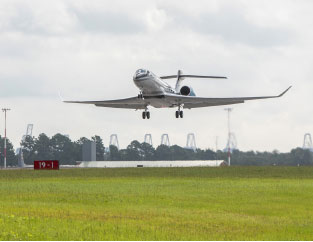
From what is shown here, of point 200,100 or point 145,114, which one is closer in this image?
point 200,100

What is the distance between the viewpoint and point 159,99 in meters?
58.7

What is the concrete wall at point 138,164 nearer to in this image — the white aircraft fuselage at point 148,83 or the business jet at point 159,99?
the business jet at point 159,99

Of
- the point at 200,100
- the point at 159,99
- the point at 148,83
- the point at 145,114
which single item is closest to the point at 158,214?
the point at 148,83

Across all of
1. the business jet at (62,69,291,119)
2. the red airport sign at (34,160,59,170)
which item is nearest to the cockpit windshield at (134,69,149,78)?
the business jet at (62,69,291,119)

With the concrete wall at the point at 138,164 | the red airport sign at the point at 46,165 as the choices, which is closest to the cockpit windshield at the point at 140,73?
the red airport sign at the point at 46,165

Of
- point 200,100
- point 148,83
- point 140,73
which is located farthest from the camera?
point 200,100

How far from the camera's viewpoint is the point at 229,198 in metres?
37.3

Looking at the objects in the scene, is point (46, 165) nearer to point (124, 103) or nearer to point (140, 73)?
point (124, 103)

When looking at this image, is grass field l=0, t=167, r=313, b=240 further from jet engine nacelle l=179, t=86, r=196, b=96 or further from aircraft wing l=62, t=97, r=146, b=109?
jet engine nacelle l=179, t=86, r=196, b=96

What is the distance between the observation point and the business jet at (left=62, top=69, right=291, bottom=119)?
5554cm

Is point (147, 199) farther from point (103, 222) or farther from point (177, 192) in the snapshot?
point (103, 222)

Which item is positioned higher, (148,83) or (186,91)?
(186,91)

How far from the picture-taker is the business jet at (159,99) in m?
55.5

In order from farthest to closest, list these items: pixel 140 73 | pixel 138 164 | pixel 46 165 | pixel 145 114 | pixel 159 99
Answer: pixel 138 164
pixel 46 165
pixel 145 114
pixel 159 99
pixel 140 73
